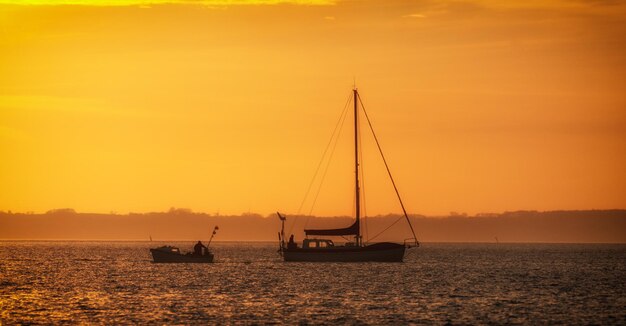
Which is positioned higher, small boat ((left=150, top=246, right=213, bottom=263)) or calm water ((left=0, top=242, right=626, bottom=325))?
small boat ((left=150, top=246, right=213, bottom=263))

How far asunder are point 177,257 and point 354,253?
93.1ft

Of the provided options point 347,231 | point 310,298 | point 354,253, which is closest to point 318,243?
point 347,231

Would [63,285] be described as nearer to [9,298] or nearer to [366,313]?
[9,298]

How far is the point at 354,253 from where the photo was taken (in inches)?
5108

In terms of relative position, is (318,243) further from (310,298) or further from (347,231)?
(310,298)

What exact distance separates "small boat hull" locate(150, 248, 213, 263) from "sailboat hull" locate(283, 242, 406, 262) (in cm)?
1334

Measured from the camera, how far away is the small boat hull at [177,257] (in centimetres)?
13840

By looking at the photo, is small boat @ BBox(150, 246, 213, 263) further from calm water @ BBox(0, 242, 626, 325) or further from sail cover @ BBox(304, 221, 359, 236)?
sail cover @ BBox(304, 221, 359, 236)

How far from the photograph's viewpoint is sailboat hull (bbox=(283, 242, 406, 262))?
129500mm

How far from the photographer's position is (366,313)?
7281cm

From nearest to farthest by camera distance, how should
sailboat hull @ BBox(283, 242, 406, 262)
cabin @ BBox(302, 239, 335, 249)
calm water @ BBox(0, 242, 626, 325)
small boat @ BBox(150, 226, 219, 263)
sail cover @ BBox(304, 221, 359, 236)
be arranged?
calm water @ BBox(0, 242, 626, 325) → sail cover @ BBox(304, 221, 359, 236) → sailboat hull @ BBox(283, 242, 406, 262) → cabin @ BBox(302, 239, 335, 249) → small boat @ BBox(150, 226, 219, 263)

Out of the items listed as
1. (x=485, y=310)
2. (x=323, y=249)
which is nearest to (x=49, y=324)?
(x=485, y=310)

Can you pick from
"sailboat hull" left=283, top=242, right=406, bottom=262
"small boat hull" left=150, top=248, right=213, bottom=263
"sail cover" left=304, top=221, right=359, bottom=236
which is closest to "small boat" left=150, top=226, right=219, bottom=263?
"small boat hull" left=150, top=248, right=213, bottom=263

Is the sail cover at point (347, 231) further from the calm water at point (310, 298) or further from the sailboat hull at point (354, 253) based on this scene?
the calm water at point (310, 298)
